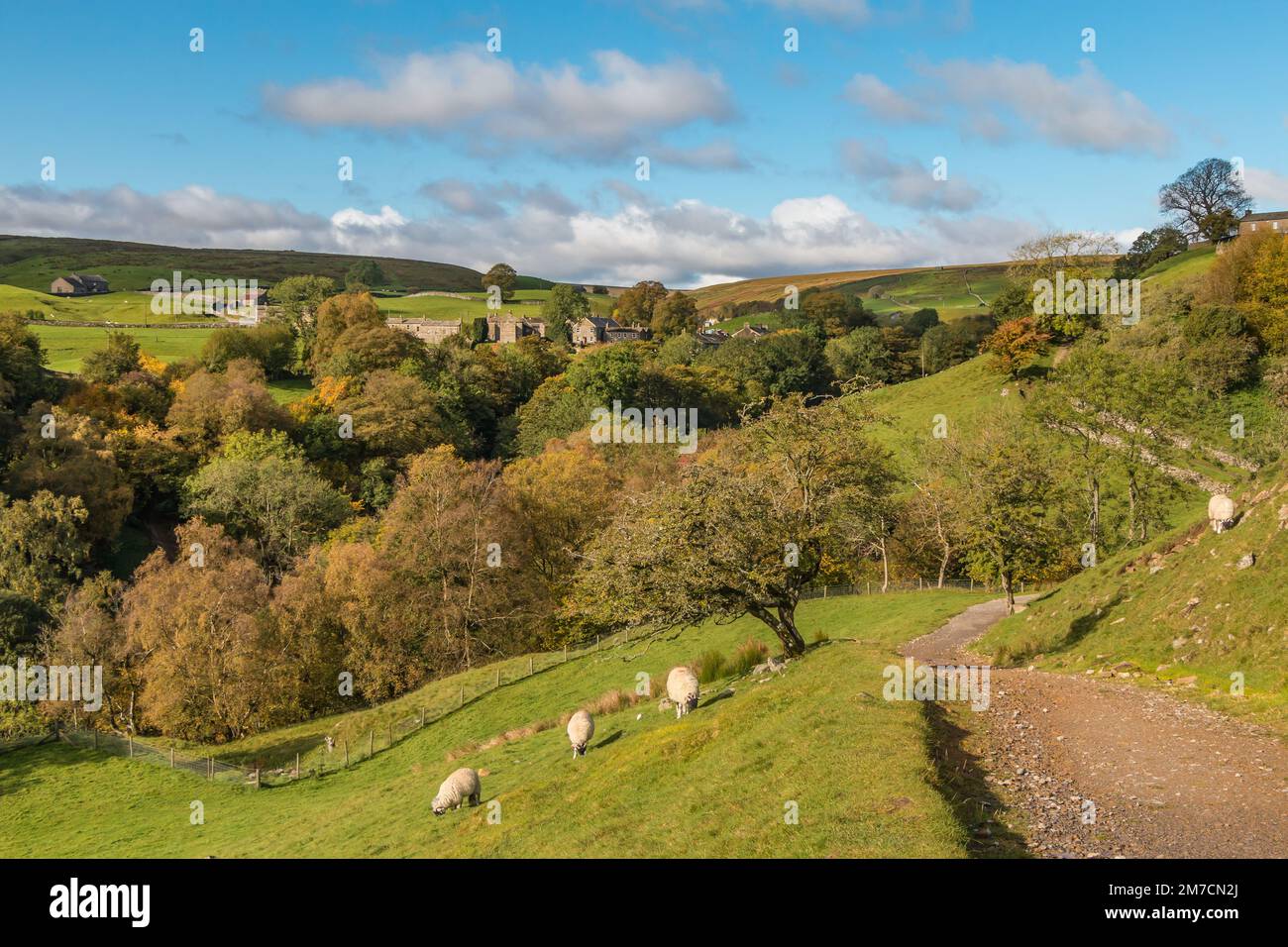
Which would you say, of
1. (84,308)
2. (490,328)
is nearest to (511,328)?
(490,328)

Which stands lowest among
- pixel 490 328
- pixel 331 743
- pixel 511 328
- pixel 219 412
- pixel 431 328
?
pixel 331 743

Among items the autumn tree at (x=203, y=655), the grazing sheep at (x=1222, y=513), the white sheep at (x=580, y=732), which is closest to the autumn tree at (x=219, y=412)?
the autumn tree at (x=203, y=655)

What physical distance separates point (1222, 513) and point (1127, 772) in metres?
15.0

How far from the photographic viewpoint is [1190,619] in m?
24.9

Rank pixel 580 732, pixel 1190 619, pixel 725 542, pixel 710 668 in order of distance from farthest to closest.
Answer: pixel 710 668 < pixel 725 542 < pixel 580 732 < pixel 1190 619

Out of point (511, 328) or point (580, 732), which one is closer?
point (580, 732)

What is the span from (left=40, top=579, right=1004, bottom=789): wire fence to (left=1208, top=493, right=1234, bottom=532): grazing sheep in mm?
23084

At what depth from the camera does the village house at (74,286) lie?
618 feet

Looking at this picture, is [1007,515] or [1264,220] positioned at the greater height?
[1264,220]

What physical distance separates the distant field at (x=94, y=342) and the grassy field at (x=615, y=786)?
286ft

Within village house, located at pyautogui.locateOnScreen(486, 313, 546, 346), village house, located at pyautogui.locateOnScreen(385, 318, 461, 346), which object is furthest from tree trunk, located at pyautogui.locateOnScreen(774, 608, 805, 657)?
village house, located at pyautogui.locateOnScreen(486, 313, 546, 346)

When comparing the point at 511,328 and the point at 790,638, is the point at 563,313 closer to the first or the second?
the point at 511,328

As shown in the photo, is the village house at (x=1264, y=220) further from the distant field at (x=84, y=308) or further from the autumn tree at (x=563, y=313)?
the distant field at (x=84, y=308)
